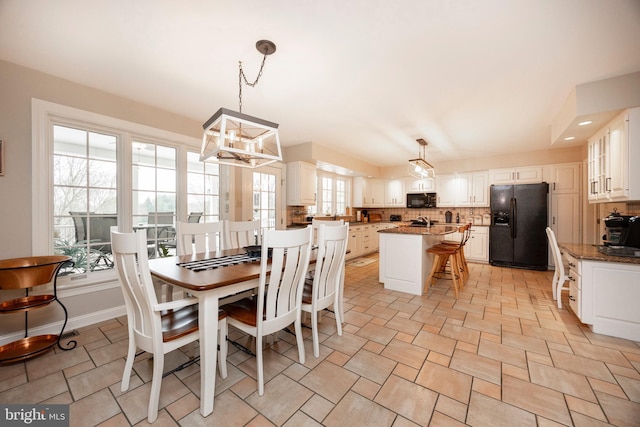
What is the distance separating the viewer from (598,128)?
2.96m

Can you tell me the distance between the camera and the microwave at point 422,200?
6.37 meters

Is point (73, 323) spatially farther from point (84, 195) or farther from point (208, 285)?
point (208, 285)

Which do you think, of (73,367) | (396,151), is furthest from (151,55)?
(396,151)

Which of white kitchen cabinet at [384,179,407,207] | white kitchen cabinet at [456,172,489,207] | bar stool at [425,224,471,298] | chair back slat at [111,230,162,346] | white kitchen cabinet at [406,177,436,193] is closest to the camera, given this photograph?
chair back slat at [111,230,162,346]

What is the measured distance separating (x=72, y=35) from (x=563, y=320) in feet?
17.0

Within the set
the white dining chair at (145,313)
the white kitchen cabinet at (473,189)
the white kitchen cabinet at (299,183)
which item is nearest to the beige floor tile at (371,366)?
the white dining chair at (145,313)

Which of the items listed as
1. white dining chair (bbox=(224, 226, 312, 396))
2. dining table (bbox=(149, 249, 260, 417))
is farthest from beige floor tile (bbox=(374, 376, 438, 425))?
dining table (bbox=(149, 249, 260, 417))

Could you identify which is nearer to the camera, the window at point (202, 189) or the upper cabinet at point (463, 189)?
the window at point (202, 189)

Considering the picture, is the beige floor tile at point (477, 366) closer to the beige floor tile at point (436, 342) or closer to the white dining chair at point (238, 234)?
the beige floor tile at point (436, 342)

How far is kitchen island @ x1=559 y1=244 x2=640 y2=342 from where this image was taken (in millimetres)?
2182

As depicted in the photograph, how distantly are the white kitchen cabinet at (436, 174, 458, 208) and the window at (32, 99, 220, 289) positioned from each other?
18.2 ft

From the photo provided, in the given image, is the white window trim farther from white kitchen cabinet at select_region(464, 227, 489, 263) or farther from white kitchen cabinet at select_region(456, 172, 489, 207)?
white kitchen cabinet at select_region(456, 172, 489, 207)

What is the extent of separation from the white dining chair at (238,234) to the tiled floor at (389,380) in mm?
1052

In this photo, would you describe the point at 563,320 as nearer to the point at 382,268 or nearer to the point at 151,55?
the point at 382,268
